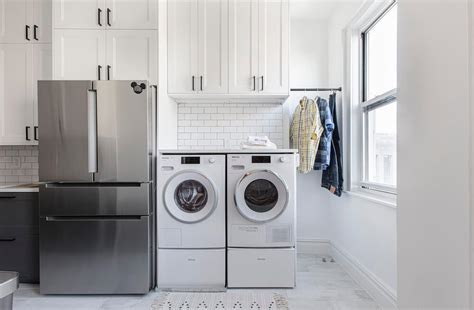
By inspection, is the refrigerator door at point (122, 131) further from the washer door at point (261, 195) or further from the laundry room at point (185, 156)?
the washer door at point (261, 195)

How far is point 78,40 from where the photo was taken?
251 cm

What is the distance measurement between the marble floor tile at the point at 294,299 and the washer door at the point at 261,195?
637 millimetres

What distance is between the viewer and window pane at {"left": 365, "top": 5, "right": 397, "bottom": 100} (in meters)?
2.22

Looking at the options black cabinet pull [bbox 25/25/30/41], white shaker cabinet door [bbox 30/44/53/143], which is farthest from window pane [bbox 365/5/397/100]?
black cabinet pull [bbox 25/25/30/41]

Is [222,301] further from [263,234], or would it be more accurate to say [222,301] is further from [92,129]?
[92,129]

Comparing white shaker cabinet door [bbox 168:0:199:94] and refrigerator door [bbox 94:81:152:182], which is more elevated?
white shaker cabinet door [bbox 168:0:199:94]

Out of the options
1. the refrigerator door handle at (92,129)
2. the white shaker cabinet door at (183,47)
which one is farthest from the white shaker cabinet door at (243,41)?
the refrigerator door handle at (92,129)

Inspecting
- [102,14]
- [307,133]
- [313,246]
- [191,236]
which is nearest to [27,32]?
[102,14]

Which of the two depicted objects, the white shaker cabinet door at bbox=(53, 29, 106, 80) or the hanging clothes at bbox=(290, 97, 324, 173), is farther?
the hanging clothes at bbox=(290, 97, 324, 173)

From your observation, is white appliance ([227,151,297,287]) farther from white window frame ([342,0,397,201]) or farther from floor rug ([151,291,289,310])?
white window frame ([342,0,397,201])

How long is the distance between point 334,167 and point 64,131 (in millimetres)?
2359

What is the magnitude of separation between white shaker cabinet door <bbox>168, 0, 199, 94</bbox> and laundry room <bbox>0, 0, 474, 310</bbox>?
1 cm

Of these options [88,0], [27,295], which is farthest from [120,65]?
[27,295]

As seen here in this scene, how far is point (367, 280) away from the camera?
229cm
